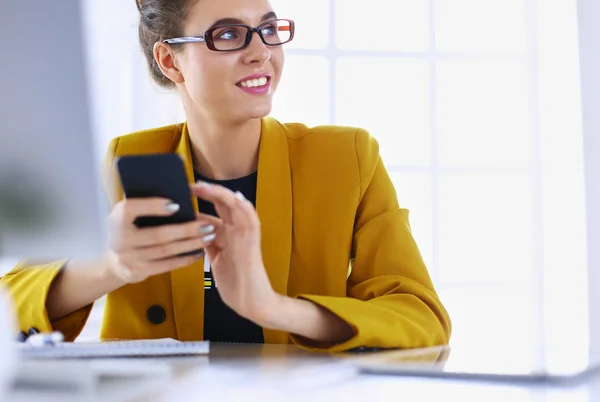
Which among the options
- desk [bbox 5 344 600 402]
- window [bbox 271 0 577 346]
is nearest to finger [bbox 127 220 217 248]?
desk [bbox 5 344 600 402]

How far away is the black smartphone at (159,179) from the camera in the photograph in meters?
1.02

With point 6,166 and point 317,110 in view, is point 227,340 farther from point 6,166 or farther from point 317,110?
point 317,110

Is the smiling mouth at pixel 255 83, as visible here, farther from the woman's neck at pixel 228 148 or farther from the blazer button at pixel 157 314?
the blazer button at pixel 157 314

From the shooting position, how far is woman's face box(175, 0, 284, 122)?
1.62 m

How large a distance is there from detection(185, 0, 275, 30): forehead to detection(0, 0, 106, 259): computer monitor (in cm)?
106

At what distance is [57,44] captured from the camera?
549 mm

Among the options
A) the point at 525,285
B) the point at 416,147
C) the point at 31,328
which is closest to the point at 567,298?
the point at 525,285

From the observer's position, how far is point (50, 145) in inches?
21.9

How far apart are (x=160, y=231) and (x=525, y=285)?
2572mm

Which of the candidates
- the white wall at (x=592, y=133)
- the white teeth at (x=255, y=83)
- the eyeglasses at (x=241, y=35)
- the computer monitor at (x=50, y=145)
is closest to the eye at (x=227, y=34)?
the eyeglasses at (x=241, y=35)

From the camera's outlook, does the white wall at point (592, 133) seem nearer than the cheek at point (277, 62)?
No

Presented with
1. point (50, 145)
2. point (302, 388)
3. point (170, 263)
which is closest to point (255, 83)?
point (170, 263)

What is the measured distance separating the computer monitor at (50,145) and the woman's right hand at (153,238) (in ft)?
1.61

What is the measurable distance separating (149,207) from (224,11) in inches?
27.7
